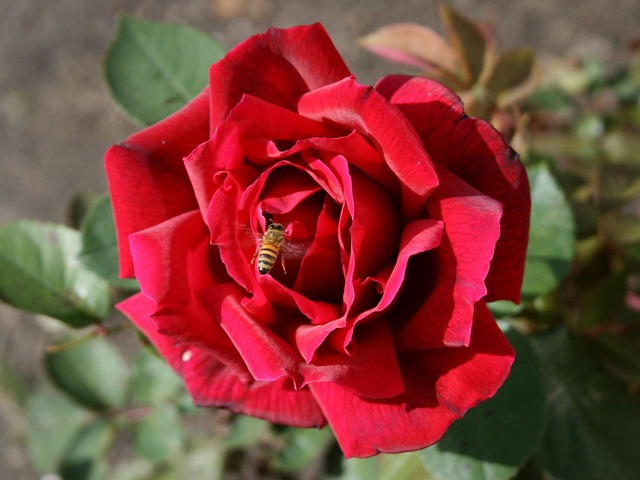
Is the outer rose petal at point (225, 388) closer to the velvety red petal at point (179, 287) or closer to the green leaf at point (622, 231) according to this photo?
the velvety red petal at point (179, 287)

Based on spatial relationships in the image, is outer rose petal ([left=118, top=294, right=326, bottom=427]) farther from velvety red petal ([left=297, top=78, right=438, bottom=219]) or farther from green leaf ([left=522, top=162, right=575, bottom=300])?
green leaf ([left=522, top=162, right=575, bottom=300])

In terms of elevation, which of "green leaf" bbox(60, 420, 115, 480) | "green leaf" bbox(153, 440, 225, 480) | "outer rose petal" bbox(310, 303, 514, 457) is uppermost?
"outer rose petal" bbox(310, 303, 514, 457)

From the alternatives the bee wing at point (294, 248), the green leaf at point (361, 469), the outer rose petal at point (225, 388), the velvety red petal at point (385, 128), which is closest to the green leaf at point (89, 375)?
the green leaf at point (361, 469)

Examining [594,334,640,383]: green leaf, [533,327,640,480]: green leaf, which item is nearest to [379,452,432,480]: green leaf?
[533,327,640,480]: green leaf

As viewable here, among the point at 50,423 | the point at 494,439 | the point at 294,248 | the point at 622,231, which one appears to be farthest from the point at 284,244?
the point at 50,423

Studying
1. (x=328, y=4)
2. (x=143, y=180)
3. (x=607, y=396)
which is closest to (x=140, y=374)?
(x=143, y=180)

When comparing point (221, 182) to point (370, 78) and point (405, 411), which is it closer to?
point (405, 411)

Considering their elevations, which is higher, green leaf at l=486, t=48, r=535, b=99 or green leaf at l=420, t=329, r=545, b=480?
green leaf at l=486, t=48, r=535, b=99
